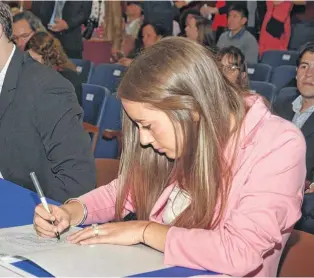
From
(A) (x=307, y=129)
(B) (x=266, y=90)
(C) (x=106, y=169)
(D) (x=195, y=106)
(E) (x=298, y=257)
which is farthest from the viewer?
(B) (x=266, y=90)

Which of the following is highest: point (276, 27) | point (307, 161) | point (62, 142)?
point (276, 27)

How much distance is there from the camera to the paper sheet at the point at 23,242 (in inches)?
65.4

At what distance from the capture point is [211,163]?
1.65 metres

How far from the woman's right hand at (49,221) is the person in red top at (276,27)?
20.2 ft

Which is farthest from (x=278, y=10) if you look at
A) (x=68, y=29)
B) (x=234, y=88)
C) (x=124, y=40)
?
(x=234, y=88)

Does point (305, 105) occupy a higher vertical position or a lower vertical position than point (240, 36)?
lower

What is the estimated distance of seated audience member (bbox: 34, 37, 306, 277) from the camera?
5.12 ft

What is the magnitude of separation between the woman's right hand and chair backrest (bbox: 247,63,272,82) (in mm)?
4587

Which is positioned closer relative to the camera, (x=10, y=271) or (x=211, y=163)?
(x=10, y=271)

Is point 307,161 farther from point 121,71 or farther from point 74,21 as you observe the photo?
point 74,21

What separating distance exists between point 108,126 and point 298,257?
290cm

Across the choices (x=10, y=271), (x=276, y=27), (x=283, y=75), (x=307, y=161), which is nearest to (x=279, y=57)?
(x=276, y=27)

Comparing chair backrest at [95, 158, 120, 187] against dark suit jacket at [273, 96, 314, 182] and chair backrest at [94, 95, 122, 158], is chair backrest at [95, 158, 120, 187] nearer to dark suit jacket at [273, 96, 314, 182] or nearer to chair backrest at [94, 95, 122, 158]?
dark suit jacket at [273, 96, 314, 182]

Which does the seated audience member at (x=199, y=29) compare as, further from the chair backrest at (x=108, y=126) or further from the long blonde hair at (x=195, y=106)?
the long blonde hair at (x=195, y=106)
